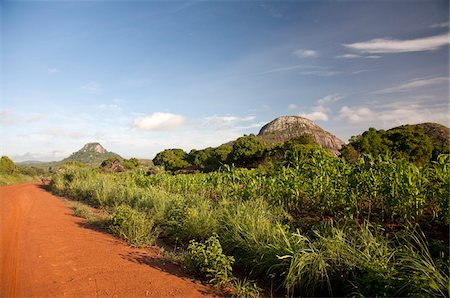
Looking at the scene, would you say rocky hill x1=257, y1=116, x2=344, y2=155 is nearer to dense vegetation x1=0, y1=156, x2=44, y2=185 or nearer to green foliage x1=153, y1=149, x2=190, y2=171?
green foliage x1=153, y1=149, x2=190, y2=171

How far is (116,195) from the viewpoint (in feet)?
35.7

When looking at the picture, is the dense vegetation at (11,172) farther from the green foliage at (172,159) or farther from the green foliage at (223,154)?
the green foliage at (223,154)

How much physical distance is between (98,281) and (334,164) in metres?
6.82

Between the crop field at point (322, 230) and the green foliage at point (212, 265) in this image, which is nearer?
the crop field at point (322, 230)

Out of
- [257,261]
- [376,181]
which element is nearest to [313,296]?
[257,261]

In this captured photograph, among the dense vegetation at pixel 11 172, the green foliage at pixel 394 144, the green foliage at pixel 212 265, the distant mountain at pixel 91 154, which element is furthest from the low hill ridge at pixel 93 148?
the green foliage at pixel 212 265

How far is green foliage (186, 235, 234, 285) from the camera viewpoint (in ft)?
14.5

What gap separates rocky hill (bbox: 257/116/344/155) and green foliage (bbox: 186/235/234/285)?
58.1 metres

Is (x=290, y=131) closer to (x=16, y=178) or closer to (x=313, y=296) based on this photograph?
(x=16, y=178)

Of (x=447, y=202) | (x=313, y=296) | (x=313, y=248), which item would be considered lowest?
(x=313, y=296)

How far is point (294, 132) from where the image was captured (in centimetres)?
7425

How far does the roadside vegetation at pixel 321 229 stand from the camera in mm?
3930

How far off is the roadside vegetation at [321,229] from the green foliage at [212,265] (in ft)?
0.06

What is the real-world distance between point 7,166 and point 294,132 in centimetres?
6067
